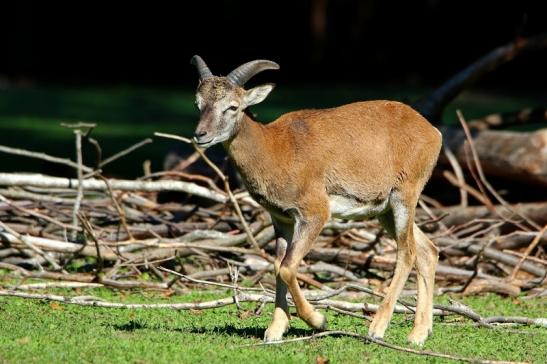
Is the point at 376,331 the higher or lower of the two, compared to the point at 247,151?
lower

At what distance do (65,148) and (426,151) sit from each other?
1164cm

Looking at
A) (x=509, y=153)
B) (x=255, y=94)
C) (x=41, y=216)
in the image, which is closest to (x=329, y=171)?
(x=255, y=94)

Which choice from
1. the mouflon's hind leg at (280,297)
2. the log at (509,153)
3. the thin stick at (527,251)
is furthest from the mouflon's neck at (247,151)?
the log at (509,153)

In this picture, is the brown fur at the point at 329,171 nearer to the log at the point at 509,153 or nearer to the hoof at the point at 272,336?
the hoof at the point at 272,336

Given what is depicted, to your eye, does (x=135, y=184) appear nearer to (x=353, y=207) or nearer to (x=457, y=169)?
(x=353, y=207)

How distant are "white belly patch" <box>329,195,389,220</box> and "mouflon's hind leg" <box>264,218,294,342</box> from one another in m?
0.36

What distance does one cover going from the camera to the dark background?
1382 inches

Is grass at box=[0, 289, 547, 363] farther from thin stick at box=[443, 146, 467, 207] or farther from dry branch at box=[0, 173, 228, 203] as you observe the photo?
thin stick at box=[443, 146, 467, 207]

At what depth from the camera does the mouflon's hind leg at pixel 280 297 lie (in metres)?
8.34

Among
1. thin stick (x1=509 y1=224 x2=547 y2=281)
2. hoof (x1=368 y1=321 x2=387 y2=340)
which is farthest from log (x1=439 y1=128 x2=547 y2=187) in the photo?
hoof (x1=368 y1=321 x2=387 y2=340)

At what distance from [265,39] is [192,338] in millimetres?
28423

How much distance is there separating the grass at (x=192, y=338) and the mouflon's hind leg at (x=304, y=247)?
0.20m

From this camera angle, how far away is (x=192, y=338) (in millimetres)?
8289

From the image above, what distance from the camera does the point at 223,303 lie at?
364 inches
